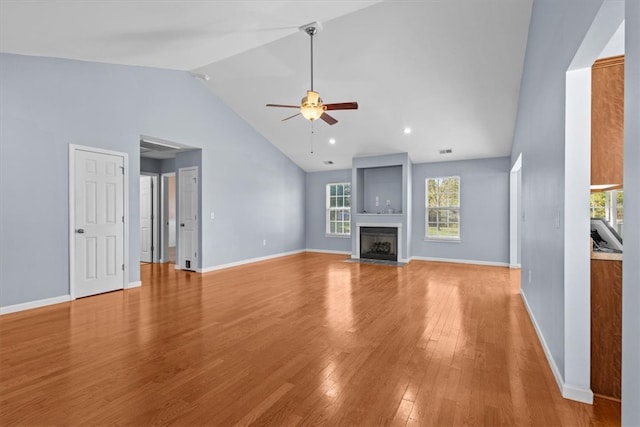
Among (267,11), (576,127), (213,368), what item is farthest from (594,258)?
(267,11)

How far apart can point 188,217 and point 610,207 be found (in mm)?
7317

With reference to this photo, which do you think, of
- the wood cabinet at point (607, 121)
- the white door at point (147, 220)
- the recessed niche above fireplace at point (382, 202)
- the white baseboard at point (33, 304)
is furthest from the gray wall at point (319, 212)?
the wood cabinet at point (607, 121)

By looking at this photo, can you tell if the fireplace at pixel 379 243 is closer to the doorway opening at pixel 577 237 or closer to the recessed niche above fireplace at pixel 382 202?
the recessed niche above fireplace at pixel 382 202

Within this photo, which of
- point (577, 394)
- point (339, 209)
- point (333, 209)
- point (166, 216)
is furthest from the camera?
point (333, 209)

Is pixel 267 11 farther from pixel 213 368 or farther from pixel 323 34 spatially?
pixel 213 368

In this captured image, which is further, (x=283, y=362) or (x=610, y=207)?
(x=610, y=207)

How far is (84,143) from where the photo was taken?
14.6 ft

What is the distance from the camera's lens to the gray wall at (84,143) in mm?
3771

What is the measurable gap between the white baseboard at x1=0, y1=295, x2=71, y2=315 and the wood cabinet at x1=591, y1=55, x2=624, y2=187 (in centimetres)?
589

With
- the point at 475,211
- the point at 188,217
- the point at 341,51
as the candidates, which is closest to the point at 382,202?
Answer: the point at 475,211

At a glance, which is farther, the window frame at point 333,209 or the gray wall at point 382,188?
the window frame at point 333,209

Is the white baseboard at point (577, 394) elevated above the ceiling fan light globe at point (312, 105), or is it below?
below

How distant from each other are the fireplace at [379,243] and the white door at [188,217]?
13.0ft

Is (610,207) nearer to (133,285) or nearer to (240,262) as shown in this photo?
(240,262)
